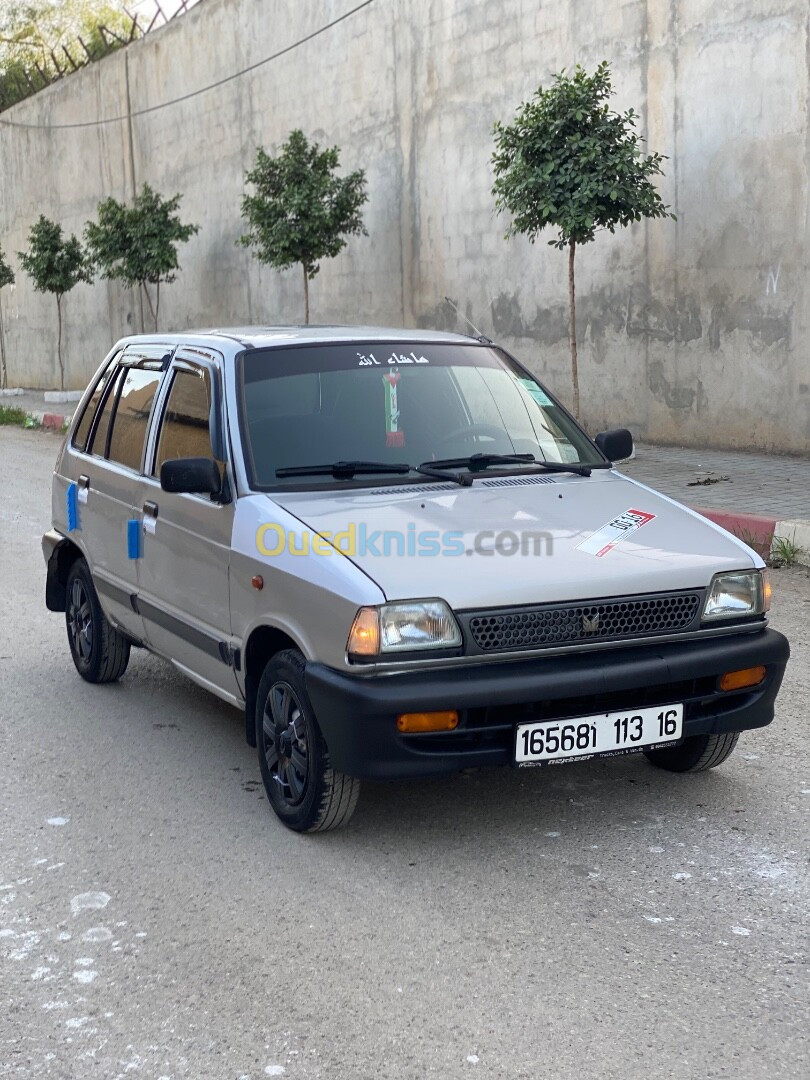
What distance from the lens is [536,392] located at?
5547mm

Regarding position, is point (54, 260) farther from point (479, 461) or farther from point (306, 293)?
point (479, 461)

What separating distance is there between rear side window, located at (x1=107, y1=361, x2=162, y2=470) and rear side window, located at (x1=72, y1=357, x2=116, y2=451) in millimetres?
274

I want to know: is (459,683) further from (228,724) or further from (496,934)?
(228,724)

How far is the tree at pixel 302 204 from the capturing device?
62.8 feet

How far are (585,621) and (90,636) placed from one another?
3119 millimetres

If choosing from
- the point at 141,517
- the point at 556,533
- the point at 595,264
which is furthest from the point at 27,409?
the point at 556,533

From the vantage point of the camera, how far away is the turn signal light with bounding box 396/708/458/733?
13.0 ft

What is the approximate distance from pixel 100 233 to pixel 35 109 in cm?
1107

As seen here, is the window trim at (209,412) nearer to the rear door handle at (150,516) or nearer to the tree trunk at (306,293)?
the rear door handle at (150,516)

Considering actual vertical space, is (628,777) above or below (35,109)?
below

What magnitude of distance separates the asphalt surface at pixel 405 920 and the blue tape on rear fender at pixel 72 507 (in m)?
1.24

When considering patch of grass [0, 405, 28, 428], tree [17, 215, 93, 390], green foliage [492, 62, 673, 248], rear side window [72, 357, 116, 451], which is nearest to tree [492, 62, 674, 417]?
green foliage [492, 62, 673, 248]

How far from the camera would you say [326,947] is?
3611 millimetres

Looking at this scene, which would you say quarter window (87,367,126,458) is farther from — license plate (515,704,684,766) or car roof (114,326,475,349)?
license plate (515,704,684,766)
